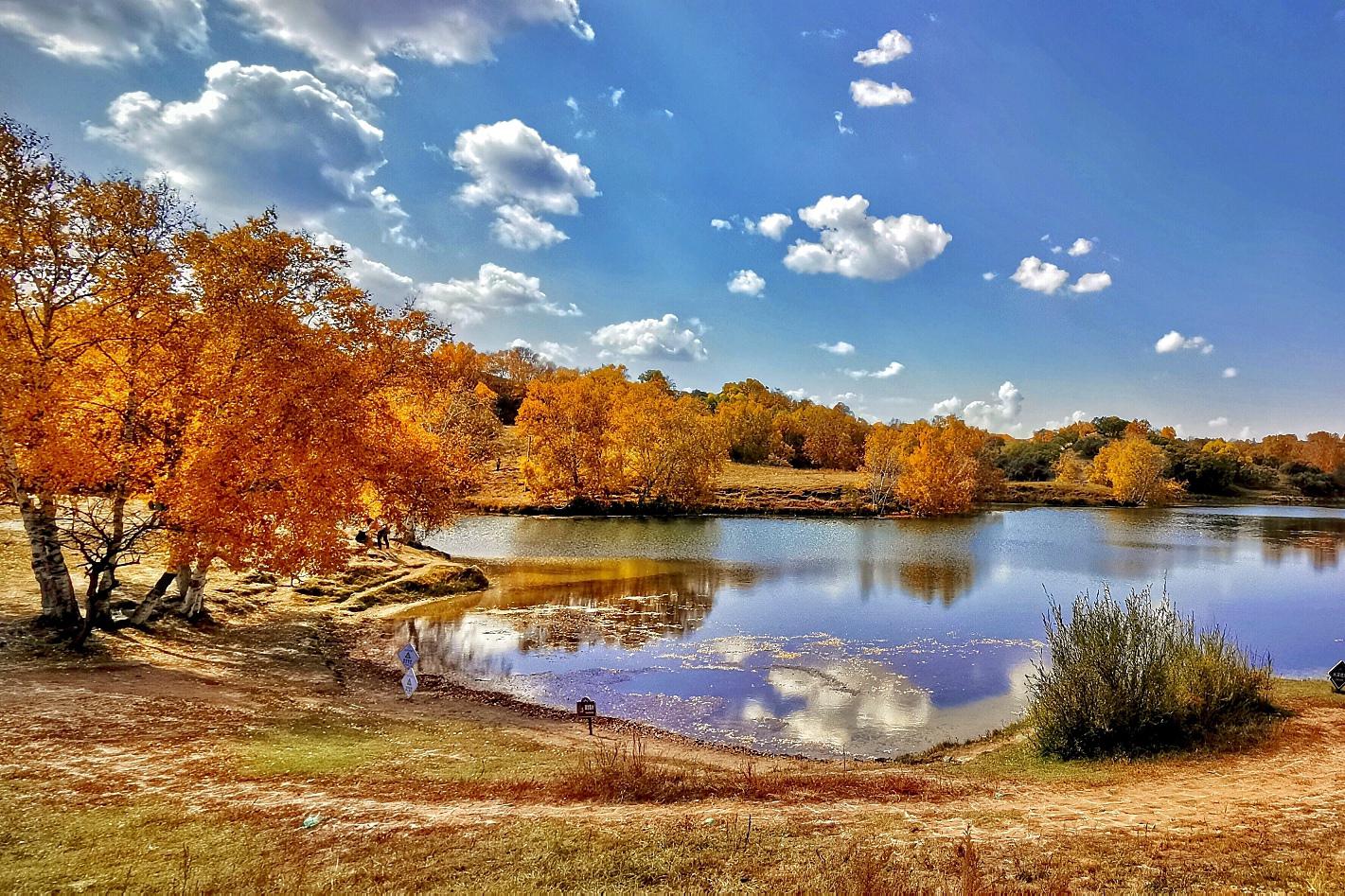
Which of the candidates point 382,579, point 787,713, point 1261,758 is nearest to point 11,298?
point 382,579

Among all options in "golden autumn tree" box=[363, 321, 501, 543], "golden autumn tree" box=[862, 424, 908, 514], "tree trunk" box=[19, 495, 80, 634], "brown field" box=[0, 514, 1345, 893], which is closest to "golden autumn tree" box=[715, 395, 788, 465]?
"golden autumn tree" box=[862, 424, 908, 514]

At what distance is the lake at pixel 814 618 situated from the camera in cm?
1856

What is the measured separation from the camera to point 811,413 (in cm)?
12700

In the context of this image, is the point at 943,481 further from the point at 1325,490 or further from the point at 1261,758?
the point at 1325,490

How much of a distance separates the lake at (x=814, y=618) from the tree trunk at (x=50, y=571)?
921cm

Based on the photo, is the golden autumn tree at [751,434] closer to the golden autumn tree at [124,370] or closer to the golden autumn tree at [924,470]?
the golden autumn tree at [924,470]

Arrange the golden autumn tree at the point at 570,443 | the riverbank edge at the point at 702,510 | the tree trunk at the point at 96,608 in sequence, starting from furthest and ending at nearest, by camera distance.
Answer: the golden autumn tree at the point at 570,443 → the riverbank edge at the point at 702,510 → the tree trunk at the point at 96,608

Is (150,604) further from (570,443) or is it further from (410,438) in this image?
(570,443)

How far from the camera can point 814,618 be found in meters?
29.0

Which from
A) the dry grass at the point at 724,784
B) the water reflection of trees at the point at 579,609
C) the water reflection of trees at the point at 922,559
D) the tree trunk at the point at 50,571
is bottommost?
the water reflection of trees at the point at 579,609

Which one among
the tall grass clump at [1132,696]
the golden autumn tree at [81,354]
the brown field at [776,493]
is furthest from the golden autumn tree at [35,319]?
the brown field at [776,493]

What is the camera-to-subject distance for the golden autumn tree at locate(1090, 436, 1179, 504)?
106 m

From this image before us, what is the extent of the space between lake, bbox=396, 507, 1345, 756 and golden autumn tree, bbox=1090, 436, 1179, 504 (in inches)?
1898

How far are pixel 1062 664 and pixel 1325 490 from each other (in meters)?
160
